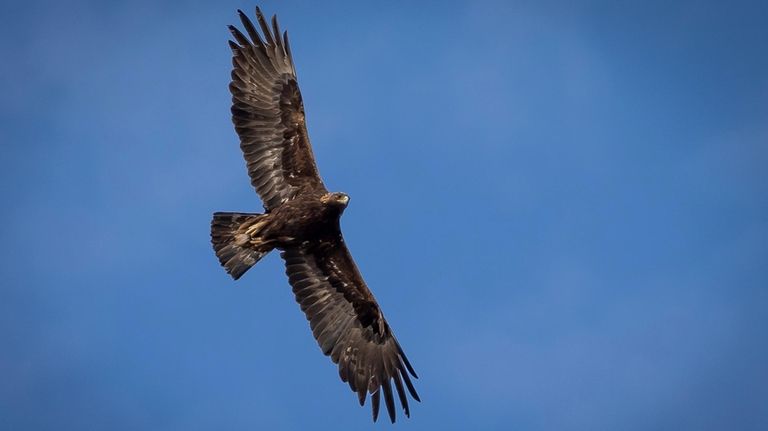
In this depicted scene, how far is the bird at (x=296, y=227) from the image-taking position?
1947cm

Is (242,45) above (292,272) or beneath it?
above

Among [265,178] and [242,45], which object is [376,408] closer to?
[265,178]

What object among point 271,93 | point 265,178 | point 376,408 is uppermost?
point 271,93

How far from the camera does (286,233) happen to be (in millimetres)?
19609

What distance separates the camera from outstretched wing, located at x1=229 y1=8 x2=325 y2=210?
19.6m

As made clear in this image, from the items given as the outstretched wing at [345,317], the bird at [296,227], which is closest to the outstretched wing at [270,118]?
the bird at [296,227]

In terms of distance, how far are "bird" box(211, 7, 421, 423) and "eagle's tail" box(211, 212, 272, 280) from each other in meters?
0.02

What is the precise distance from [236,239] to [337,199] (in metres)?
2.00

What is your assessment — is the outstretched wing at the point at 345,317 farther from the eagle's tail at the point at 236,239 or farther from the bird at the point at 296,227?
the eagle's tail at the point at 236,239

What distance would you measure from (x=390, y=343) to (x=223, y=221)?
3950 mm

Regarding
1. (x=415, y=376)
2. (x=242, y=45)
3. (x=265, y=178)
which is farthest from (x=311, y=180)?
(x=415, y=376)

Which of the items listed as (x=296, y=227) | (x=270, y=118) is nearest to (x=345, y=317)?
(x=296, y=227)

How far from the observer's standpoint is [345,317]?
20641 mm

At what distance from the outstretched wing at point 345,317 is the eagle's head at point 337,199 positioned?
1168 mm
